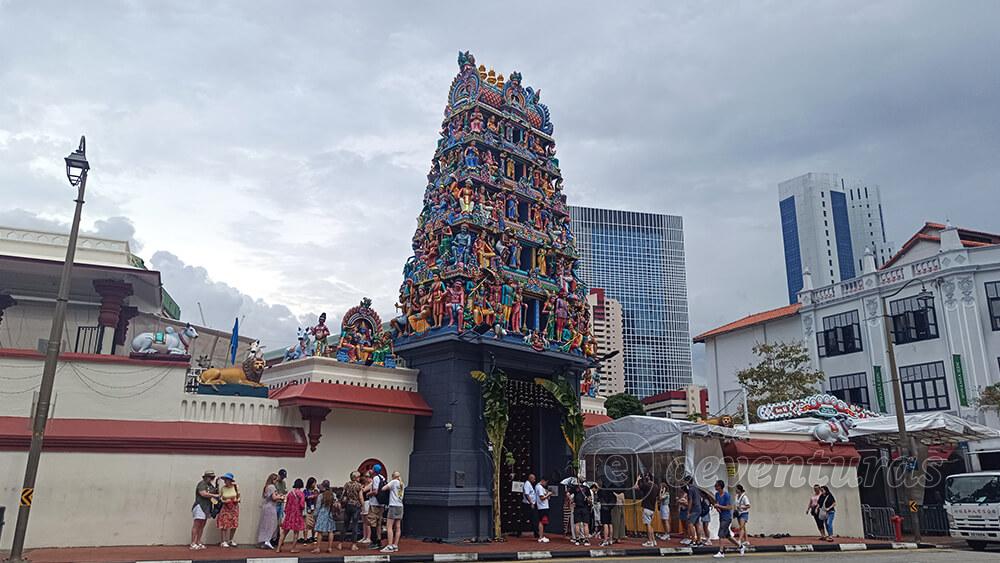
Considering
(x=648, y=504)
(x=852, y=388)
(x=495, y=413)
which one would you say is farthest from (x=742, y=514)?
(x=852, y=388)

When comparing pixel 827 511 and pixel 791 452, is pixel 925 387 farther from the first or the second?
pixel 827 511

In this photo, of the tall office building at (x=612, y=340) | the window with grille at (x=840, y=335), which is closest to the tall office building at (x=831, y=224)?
the tall office building at (x=612, y=340)

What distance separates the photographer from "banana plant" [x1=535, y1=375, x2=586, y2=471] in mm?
21422

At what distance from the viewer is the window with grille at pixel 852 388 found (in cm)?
3766

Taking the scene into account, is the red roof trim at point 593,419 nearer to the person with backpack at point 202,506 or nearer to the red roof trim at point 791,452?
the red roof trim at point 791,452

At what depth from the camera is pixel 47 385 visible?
500 inches

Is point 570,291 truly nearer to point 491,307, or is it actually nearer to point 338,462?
point 491,307

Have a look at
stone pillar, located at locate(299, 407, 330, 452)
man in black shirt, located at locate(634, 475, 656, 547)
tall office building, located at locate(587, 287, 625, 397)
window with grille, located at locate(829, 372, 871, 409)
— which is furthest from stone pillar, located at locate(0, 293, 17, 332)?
tall office building, located at locate(587, 287, 625, 397)

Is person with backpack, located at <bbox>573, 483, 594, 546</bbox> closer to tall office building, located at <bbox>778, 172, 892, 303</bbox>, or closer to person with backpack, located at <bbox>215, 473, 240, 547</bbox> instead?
person with backpack, located at <bbox>215, 473, 240, 547</bbox>

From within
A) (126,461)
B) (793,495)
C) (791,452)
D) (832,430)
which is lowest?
(793,495)

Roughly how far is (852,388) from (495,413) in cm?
2668

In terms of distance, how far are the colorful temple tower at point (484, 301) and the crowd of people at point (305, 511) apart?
2556 mm

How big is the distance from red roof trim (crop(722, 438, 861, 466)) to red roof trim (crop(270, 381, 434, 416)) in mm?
9381

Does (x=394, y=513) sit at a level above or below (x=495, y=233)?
below
